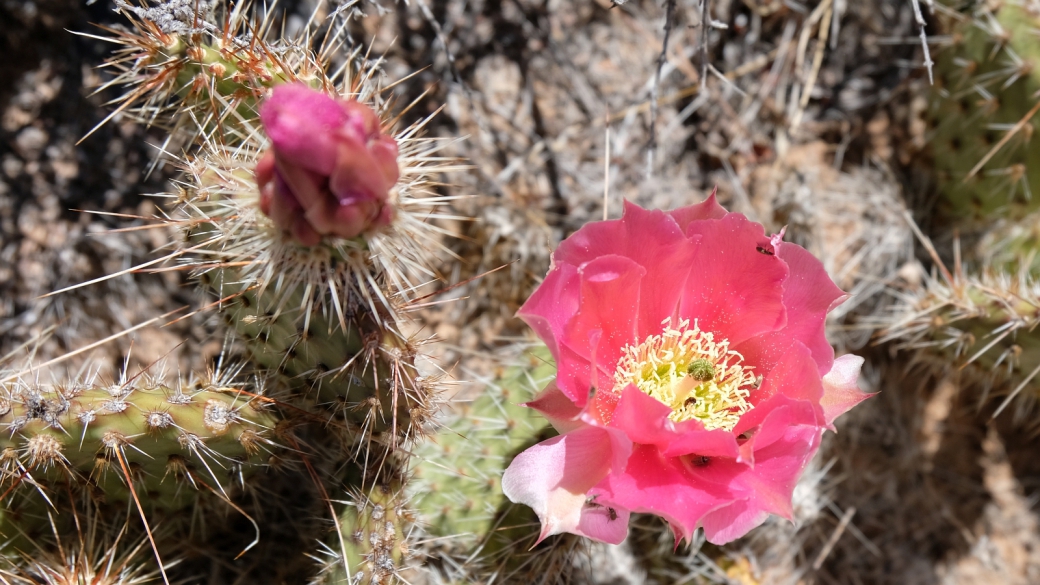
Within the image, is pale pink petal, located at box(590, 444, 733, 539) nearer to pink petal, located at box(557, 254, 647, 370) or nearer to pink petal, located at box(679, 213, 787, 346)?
pink petal, located at box(557, 254, 647, 370)

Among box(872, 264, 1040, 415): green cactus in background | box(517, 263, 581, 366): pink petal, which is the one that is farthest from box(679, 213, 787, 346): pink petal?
box(872, 264, 1040, 415): green cactus in background

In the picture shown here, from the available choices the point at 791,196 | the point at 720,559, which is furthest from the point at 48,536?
the point at 791,196

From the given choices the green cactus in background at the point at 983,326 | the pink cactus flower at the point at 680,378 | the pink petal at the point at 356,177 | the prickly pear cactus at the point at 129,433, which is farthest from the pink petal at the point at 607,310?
the green cactus in background at the point at 983,326

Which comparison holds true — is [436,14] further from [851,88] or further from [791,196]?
[851,88]

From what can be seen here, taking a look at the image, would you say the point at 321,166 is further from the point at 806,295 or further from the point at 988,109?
the point at 988,109

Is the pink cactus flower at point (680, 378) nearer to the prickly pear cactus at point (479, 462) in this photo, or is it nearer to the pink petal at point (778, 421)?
the pink petal at point (778, 421)

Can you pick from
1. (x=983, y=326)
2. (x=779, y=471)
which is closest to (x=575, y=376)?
(x=779, y=471)
